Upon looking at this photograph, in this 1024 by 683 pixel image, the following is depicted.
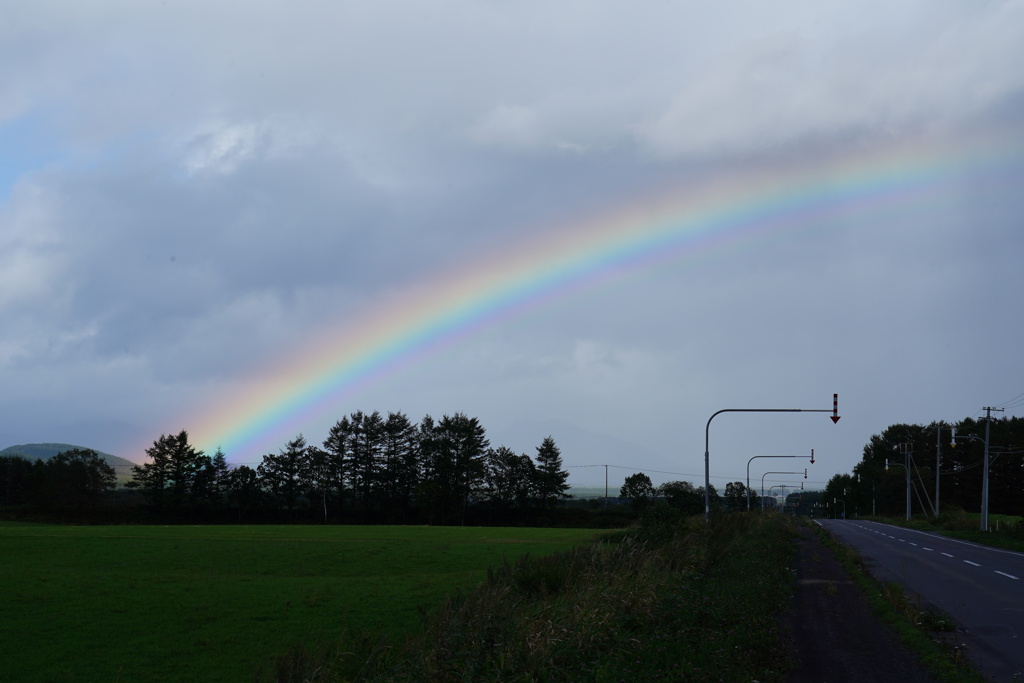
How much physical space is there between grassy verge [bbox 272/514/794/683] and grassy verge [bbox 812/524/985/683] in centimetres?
205

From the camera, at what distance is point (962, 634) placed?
44.5 feet

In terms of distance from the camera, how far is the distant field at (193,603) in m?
18.4

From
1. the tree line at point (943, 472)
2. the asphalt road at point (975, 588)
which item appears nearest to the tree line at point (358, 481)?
the tree line at point (943, 472)

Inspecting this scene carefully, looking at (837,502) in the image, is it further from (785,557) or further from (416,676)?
(416,676)

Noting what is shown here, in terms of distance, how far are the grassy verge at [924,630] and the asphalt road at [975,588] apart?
A: 321 mm

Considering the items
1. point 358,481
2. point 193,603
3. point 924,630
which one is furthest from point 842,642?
point 358,481

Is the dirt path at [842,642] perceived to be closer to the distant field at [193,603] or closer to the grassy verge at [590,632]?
the grassy verge at [590,632]

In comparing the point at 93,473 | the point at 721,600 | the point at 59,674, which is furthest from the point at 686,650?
the point at 93,473

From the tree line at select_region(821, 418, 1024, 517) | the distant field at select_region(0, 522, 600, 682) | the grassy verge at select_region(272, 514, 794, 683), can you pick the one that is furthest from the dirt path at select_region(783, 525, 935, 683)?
the tree line at select_region(821, 418, 1024, 517)

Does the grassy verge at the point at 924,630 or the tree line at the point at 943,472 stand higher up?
the grassy verge at the point at 924,630

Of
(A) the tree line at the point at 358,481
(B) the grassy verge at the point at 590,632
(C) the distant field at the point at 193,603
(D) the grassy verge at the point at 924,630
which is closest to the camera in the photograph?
(B) the grassy verge at the point at 590,632

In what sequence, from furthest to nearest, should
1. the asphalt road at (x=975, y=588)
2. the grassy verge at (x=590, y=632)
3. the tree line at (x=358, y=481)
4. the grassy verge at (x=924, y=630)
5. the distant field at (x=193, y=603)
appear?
the tree line at (x=358, y=481)
the distant field at (x=193, y=603)
the asphalt road at (x=975, y=588)
the grassy verge at (x=924, y=630)
the grassy verge at (x=590, y=632)

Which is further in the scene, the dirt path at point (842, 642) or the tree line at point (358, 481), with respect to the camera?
the tree line at point (358, 481)

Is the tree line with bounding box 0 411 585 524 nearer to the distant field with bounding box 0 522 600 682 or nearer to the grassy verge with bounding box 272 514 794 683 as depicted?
the distant field with bounding box 0 522 600 682
